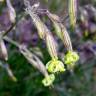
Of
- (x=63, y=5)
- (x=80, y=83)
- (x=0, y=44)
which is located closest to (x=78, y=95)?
(x=80, y=83)

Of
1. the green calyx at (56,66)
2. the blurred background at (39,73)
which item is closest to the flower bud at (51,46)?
the green calyx at (56,66)

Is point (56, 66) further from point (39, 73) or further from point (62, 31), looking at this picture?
point (39, 73)

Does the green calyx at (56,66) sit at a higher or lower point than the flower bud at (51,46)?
lower

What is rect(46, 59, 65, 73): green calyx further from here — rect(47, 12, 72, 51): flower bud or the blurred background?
the blurred background

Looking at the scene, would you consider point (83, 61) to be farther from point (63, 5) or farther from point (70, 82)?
point (63, 5)

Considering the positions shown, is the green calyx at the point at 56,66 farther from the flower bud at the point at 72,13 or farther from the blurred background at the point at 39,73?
the blurred background at the point at 39,73

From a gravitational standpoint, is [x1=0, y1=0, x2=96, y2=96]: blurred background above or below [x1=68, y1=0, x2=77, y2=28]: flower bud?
above

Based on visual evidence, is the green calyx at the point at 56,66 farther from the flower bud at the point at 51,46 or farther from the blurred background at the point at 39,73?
the blurred background at the point at 39,73

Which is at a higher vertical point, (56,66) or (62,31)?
(62,31)

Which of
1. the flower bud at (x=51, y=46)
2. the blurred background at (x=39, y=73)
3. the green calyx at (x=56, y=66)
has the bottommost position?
the green calyx at (x=56, y=66)

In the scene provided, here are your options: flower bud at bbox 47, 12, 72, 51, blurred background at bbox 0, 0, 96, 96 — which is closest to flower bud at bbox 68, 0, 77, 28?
flower bud at bbox 47, 12, 72, 51

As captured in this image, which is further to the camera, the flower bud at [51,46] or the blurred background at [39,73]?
the blurred background at [39,73]

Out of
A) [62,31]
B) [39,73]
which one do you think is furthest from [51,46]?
[39,73]
